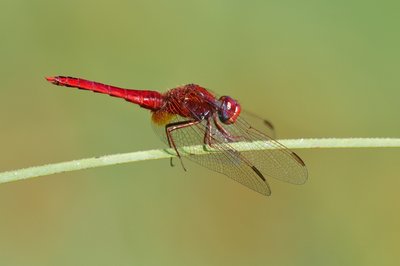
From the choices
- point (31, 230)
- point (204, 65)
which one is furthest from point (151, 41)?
point (31, 230)

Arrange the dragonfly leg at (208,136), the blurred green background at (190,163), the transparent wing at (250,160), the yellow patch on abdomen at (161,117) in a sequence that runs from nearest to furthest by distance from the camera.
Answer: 1. the transparent wing at (250,160)
2. the dragonfly leg at (208,136)
3. the yellow patch on abdomen at (161,117)
4. the blurred green background at (190,163)

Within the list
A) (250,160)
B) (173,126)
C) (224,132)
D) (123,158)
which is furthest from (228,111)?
(123,158)

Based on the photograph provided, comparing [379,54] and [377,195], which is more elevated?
[379,54]

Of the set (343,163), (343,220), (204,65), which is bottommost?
(343,220)

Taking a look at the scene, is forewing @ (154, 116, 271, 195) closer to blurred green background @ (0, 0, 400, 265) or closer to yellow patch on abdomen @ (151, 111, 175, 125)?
yellow patch on abdomen @ (151, 111, 175, 125)

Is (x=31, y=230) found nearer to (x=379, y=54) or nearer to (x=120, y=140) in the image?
(x=120, y=140)

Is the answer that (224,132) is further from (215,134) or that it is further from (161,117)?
(161,117)

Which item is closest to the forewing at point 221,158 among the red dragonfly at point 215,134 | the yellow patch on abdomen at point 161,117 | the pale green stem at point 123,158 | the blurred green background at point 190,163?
the red dragonfly at point 215,134

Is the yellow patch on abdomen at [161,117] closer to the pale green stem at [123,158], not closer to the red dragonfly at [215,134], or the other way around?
the red dragonfly at [215,134]
